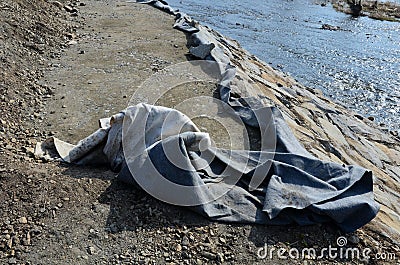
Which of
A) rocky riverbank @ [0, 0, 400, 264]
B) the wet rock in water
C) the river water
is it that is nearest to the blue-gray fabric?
rocky riverbank @ [0, 0, 400, 264]

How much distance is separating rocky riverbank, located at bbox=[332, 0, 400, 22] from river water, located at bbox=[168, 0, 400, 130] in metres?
0.69

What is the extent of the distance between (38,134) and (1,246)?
1.76m

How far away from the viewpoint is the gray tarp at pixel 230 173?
323 centimetres

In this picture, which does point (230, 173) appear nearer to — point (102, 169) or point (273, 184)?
point (273, 184)

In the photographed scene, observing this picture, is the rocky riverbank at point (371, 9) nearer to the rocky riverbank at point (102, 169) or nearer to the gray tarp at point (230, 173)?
the rocky riverbank at point (102, 169)

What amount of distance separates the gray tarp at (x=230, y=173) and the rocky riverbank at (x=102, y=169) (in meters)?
0.11

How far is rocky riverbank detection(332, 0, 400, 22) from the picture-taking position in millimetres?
18766

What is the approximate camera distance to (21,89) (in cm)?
524

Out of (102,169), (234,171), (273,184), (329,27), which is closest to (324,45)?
(329,27)

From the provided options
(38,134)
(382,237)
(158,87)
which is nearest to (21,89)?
(38,134)

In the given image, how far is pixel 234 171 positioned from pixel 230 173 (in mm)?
40

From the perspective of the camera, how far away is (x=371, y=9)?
68.9ft

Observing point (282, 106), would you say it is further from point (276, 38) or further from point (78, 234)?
point (276, 38)

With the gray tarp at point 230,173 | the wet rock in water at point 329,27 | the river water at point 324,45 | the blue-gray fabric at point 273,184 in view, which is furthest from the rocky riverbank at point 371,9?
the blue-gray fabric at point 273,184
